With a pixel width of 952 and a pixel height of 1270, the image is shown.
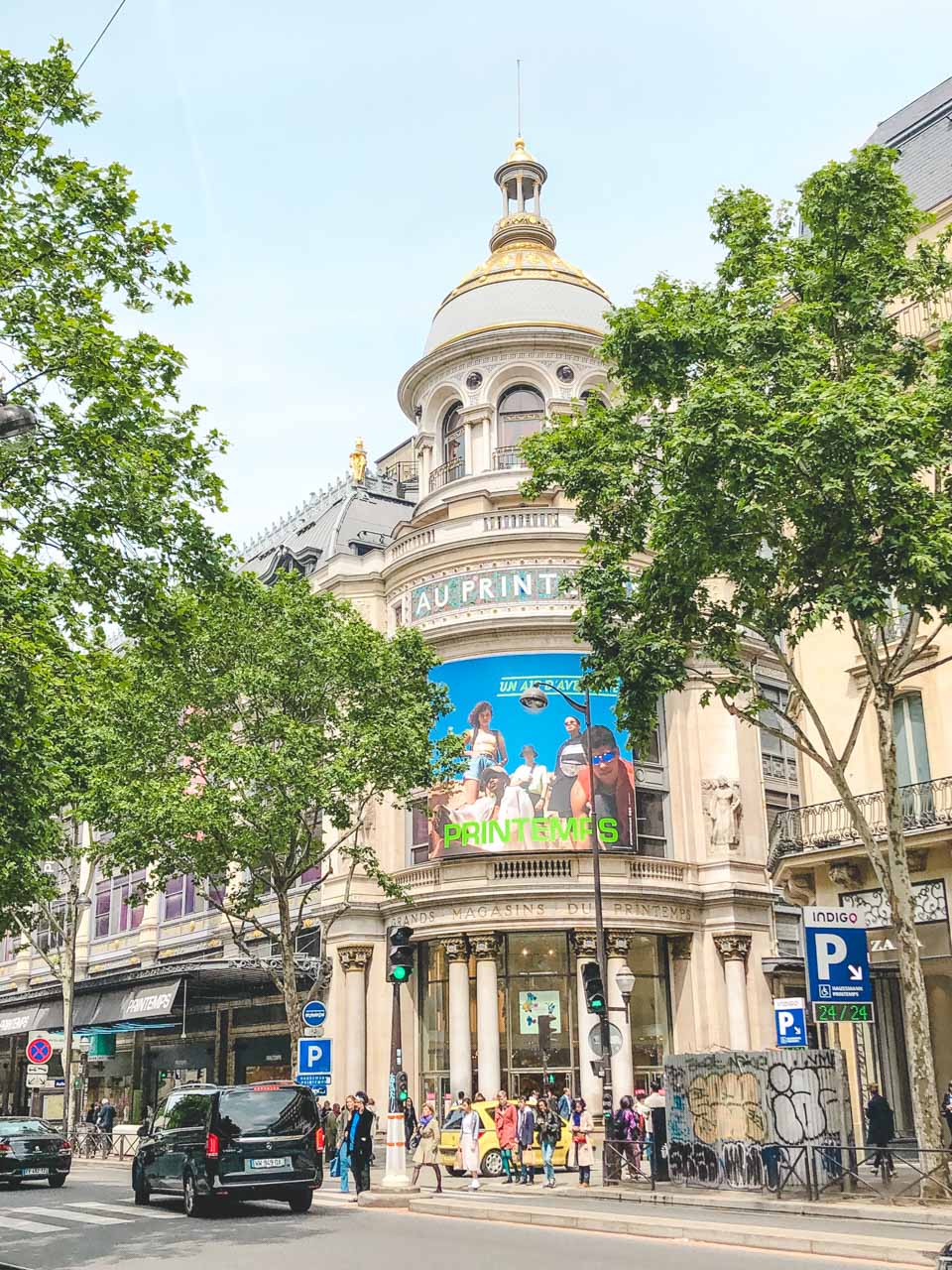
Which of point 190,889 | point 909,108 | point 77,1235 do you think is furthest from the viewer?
point 190,889

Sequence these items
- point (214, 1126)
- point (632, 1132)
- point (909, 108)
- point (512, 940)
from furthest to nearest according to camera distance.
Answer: point (512, 940) < point (909, 108) < point (632, 1132) < point (214, 1126)

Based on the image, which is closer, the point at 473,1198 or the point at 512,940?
the point at 473,1198

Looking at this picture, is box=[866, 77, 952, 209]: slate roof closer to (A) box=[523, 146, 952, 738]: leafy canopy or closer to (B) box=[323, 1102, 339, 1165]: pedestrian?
(A) box=[523, 146, 952, 738]: leafy canopy

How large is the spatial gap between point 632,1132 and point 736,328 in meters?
15.6

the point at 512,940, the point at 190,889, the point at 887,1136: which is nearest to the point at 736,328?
the point at 887,1136

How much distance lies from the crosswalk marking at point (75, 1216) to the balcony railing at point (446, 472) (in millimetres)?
25112

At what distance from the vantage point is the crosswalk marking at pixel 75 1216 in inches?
721

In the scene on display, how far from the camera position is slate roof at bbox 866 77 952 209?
27953 millimetres

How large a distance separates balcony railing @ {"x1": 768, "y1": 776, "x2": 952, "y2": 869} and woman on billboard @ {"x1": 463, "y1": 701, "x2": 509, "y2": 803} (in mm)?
8076

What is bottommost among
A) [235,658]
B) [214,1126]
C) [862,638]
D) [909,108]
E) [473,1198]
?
[473,1198]

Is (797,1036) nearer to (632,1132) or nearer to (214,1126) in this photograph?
(632,1132)

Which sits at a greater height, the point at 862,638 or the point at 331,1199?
the point at 862,638

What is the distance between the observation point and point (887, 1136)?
73.5ft

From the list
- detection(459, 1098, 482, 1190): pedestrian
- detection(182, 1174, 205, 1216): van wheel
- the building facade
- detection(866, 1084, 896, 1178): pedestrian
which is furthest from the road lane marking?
the building facade
